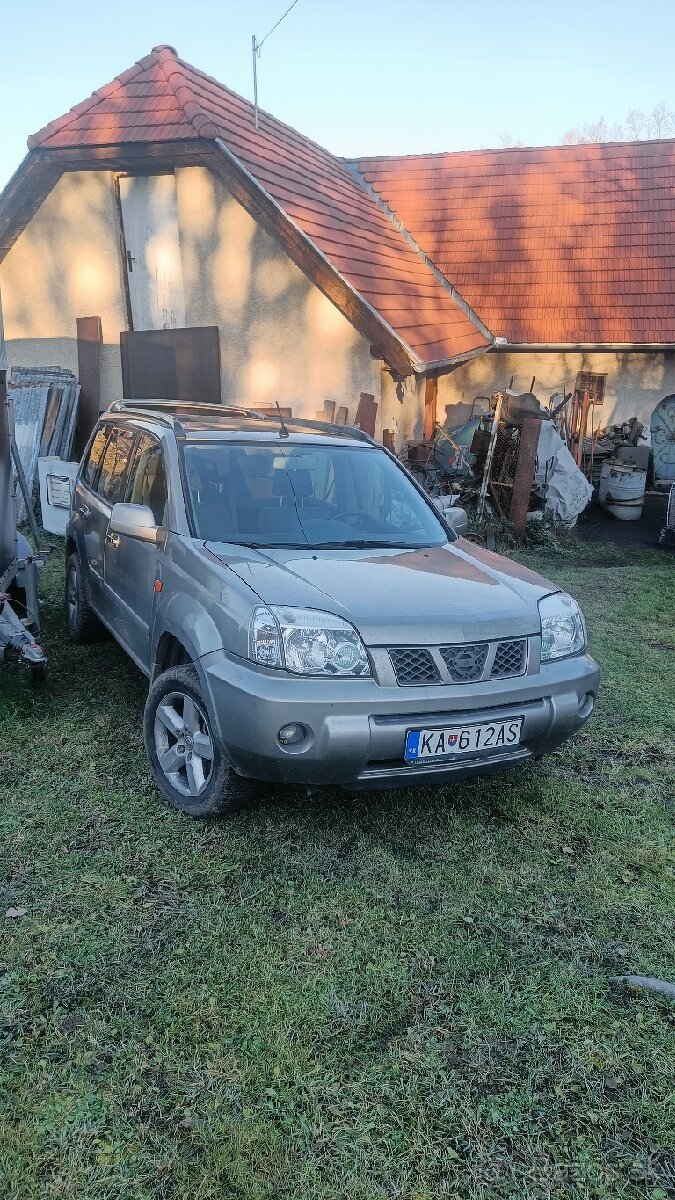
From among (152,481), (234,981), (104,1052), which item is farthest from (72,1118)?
(152,481)

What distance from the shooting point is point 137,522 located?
401 centimetres

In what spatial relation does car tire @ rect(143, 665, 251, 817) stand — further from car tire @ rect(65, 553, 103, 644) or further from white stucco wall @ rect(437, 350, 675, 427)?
white stucco wall @ rect(437, 350, 675, 427)

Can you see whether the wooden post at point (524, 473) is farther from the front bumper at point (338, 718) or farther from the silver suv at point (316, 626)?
the front bumper at point (338, 718)

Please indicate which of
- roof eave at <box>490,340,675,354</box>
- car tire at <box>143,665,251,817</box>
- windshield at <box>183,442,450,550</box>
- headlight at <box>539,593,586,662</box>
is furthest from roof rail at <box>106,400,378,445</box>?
roof eave at <box>490,340,675,354</box>

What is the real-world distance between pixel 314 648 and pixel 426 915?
110 centimetres

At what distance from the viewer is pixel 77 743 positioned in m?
4.42

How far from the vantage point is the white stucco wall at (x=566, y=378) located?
15.0 m

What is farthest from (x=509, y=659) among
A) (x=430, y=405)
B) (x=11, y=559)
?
(x=430, y=405)

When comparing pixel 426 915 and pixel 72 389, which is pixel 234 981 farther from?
pixel 72 389

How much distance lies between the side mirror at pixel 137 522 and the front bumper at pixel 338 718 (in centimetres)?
95

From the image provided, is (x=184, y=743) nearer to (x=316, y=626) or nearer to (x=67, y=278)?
(x=316, y=626)

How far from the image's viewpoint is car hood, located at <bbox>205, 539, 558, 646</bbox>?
10.6 ft

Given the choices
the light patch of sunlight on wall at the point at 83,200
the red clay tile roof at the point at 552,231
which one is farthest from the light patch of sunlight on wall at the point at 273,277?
the red clay tile roof at the point at 552,231

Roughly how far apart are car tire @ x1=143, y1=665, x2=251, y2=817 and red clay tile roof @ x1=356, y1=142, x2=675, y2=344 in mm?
12664
